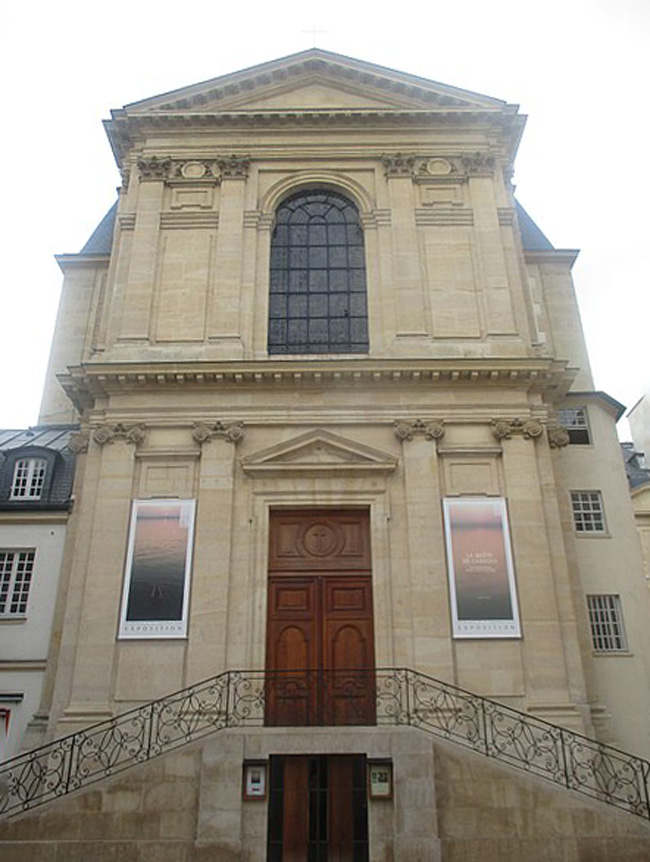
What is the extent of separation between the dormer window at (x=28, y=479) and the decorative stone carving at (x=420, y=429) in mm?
9604

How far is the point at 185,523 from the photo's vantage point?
1580 cm

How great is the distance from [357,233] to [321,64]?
5.75m

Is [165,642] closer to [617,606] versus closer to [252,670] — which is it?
[252,670]

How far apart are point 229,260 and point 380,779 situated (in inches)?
497

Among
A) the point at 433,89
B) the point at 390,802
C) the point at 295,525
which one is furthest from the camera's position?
the point at 433,89

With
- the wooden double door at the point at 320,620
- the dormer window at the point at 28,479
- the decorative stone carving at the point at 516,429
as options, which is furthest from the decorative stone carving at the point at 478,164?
the dormer window at the point at 28,479

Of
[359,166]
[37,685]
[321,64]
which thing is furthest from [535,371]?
[37,685]

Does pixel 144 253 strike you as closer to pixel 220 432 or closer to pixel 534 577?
pixel 220 432

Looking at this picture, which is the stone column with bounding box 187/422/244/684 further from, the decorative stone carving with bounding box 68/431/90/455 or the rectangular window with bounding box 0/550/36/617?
the rectangular window with bounding box 0/550/36/617

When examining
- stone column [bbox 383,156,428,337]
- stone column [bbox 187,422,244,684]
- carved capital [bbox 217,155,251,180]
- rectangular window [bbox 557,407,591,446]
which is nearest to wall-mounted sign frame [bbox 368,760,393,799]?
stone column [bbox 187,422,244,684]

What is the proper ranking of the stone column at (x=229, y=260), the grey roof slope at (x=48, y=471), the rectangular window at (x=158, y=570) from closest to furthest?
the rectangular window at (x=158, y=570)
the stone column at (x=229, y=260)
the grey roof slope at (x=48, y=471)

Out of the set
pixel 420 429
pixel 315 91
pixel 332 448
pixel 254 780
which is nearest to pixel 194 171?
pixel 315 91

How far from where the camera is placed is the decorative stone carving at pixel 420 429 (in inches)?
654

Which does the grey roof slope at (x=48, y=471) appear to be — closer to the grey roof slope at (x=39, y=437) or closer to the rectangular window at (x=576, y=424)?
the grey roof slope at (x=39, y=437)
